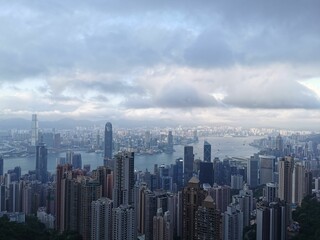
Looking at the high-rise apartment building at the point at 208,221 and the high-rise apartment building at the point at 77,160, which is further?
the high-rise apartment building at the point at 77,160

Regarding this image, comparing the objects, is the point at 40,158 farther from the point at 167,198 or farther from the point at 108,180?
the point at 167,198

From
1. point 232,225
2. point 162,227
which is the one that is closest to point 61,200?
point 162,227

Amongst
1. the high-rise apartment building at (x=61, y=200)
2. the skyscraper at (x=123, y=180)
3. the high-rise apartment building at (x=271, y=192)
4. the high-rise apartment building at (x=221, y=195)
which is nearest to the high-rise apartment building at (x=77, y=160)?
the high-rise apartment building at (x=61, y=200)

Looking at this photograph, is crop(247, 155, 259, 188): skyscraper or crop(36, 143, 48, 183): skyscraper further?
crop(247, 155, 259, 188): skyscraper

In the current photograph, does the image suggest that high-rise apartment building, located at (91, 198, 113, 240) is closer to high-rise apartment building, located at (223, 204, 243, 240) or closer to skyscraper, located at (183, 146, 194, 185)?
high-rise apartment building, located at (223, 204, 243, 240)

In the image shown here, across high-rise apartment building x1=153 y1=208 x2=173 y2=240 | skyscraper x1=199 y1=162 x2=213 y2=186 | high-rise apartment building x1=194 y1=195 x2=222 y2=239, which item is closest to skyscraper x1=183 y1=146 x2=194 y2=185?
skyscraper x1=199 y1=162 x2=213 y2=186

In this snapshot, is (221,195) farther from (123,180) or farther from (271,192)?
(123,180)

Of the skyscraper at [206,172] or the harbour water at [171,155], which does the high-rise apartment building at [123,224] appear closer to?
the skyscraper at [206,172]
